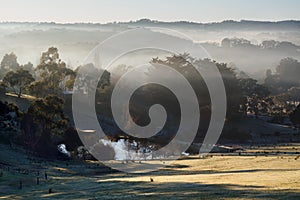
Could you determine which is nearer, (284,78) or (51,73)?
(51,73)

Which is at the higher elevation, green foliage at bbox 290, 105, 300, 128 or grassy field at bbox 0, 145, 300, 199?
green foliage at bbox 290, 105, 300, 128

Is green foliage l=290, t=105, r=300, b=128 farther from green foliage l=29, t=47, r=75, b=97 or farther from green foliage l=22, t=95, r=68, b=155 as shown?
green foliage l=29, t=47, r=75, b=97

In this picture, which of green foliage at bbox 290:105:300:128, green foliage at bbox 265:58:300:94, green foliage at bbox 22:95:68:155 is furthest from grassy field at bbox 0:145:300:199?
green foliage at bbox 265:58:300:94

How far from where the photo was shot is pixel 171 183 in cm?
3117

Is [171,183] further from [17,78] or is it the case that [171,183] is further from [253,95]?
[253,95]

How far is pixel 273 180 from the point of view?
90.5ft

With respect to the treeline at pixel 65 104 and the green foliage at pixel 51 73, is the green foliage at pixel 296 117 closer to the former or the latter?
the treeline at pixel 65 104

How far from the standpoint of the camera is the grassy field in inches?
977

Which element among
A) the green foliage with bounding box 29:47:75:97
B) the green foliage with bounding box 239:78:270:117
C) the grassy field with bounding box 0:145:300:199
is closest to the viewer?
the grassy field with bounding box 0:145:300:199

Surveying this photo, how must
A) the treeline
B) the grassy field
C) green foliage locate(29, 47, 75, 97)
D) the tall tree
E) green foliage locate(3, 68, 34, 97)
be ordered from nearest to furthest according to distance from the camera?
the grassy field, the treeline, green foliage locate(3, 68, 34, 97), green foliage locate(29, 47, 75, 97), the tall tree

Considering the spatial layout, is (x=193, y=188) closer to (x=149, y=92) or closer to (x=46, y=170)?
(x=46, y=170)

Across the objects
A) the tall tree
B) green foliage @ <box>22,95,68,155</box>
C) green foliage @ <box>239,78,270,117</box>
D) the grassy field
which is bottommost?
the grassy field

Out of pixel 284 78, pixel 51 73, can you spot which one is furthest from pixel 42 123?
pixel 284 78

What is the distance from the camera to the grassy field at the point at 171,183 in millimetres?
24828
